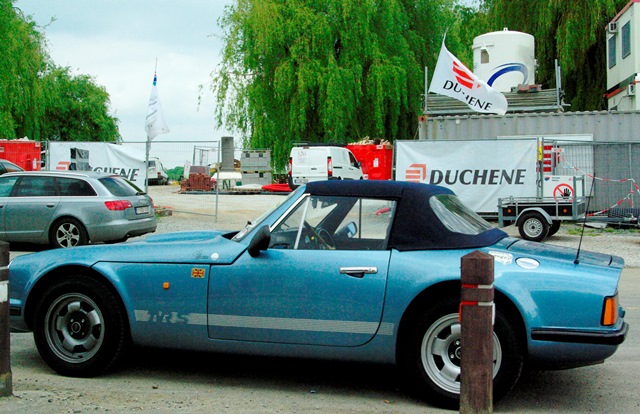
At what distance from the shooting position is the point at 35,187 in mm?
13789

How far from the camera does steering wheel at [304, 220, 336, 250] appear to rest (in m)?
5.02

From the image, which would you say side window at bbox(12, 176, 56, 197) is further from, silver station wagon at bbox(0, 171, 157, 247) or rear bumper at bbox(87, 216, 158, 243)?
rear bumper at bbox(87, 216, 158, 243)

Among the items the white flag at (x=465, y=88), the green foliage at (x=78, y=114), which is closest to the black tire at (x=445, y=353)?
the white flag at (x=465, y=88)

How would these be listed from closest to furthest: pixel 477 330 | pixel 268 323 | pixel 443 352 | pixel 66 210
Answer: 1. pixel 477 330
2. pixel 443 352
3. pixel 268 323
4. pixel 66 210

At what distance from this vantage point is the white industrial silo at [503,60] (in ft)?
88.8

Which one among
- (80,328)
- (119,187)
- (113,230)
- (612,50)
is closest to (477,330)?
(80,328)

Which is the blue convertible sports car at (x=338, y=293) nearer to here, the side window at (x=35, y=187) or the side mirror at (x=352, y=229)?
the side mirror at (x=352, y=229)

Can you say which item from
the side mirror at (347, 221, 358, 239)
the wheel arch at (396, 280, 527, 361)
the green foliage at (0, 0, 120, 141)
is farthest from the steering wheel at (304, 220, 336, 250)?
the green foliage at (0, 0, 120, 141)

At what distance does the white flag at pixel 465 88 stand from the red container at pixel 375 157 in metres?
9.22

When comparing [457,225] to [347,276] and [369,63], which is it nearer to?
[347,276]

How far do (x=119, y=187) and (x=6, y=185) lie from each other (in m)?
2.18

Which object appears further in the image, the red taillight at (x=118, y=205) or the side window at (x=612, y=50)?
the side window at (x=612, y=50)

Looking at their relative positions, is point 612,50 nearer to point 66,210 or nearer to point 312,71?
point 312,71

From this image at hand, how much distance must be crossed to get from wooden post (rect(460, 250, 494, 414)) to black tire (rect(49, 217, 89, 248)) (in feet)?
35.1
